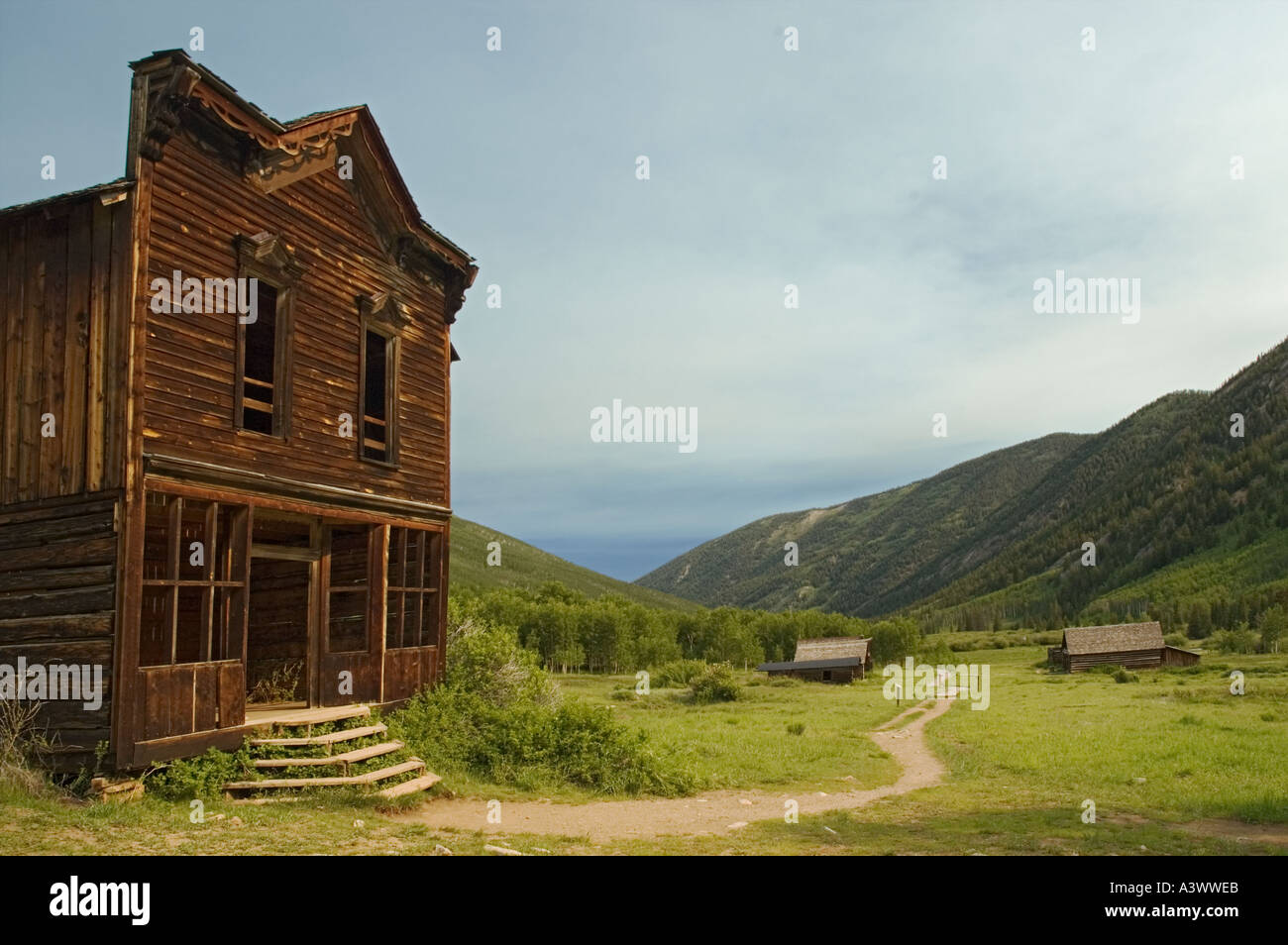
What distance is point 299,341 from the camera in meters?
17.2

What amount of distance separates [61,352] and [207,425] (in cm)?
230

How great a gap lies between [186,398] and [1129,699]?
41.8 meters

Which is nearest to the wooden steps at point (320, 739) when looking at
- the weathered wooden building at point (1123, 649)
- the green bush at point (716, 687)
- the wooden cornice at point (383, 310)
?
the wooden cornice at point (383, 310)

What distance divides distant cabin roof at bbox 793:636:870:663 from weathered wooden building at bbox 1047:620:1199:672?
15789 millimetres

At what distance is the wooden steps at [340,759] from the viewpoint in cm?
1450

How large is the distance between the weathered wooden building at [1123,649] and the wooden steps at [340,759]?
220 feet

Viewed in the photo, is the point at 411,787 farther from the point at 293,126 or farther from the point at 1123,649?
the point at 1123,649

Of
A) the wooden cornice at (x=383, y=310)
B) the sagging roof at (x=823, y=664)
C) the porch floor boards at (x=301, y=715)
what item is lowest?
the sagging roof at (x=823, y=664)

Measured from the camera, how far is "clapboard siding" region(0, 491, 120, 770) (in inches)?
513

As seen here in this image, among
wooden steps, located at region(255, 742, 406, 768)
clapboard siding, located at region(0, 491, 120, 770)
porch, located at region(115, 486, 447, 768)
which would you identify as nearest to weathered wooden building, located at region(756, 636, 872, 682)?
porch, located at region(115, 486, 447, 768)

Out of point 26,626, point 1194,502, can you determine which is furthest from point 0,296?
point 1194,502

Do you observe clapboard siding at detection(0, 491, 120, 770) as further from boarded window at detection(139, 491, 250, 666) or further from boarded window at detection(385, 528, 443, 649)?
boarded window at detection(385, 528, 443, 649)

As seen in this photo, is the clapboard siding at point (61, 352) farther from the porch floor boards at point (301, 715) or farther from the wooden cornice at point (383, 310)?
the wooden cornice at point (383, 310)

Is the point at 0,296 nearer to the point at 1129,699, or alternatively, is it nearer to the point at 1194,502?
the point at 1129,699
